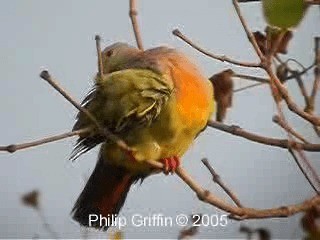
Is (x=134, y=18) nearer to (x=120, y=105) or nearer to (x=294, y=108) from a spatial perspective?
(x=120, y=105)

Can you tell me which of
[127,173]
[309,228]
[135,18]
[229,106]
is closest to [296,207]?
[309,228]

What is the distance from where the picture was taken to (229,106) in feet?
6.10

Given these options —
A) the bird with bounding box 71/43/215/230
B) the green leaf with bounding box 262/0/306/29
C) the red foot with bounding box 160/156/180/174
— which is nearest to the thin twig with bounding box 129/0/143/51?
the bird with bounding box 71/43/215/230

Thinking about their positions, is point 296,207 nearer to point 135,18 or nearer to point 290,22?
point 290,22

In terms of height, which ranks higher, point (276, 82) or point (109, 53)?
point (276, 82)

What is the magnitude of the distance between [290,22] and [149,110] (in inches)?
22.7

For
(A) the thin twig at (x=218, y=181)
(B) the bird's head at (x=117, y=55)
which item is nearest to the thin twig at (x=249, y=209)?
(A) the thin twig at (x=218, y=181)

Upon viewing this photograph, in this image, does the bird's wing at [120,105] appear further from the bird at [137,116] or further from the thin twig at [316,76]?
the thin twig at [316,76]

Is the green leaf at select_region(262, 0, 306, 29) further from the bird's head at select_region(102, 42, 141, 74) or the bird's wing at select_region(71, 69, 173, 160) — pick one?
the bird's head at select_region(102, 42, 141, 74)

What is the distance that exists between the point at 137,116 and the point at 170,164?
166 mm

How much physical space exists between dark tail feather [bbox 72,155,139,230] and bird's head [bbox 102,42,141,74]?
0.25 metres

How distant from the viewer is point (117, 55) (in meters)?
2.19

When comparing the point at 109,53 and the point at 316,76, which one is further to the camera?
the point at 109,53

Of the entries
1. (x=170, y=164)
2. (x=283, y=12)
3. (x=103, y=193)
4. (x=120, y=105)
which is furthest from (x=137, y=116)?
(x=283, y=12)
